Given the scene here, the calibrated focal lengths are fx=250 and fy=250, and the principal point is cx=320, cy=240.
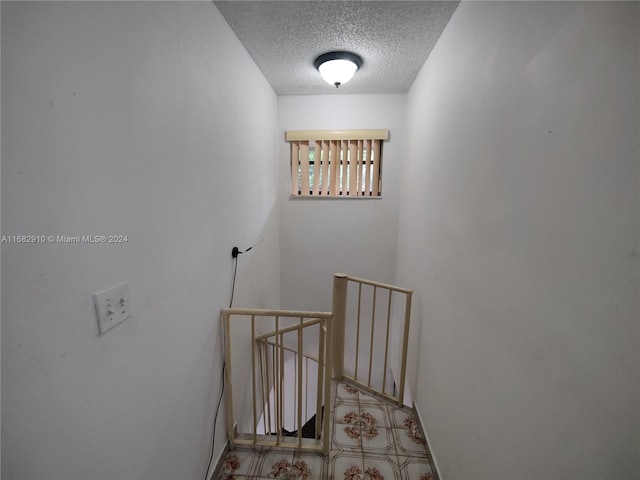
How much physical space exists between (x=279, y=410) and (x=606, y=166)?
6.36 ft

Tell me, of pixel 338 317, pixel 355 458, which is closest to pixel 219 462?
pixel 355 458

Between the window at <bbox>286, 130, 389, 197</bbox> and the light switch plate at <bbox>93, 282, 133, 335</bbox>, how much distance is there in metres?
2.13

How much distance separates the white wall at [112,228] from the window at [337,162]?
51.7 inches

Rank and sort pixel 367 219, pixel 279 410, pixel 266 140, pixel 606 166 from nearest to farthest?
pixel 606 166 < pixel 279 410 < pixel 266 140 < pixel 367 219

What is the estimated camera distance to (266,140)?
2.31 meters

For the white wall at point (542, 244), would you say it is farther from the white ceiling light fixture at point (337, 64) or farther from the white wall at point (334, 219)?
the white wall at point (334, 219)

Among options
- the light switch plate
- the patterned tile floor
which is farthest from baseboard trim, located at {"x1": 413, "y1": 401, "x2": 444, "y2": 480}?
the light switch plate

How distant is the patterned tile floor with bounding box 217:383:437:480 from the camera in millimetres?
1469

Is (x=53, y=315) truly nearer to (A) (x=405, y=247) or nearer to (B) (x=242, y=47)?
(B) (x=242, y=47)

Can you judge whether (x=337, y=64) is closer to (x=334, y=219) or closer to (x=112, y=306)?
(x=334, y=219)

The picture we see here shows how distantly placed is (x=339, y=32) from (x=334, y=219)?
1.63 metres

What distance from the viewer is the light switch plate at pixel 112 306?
705mm

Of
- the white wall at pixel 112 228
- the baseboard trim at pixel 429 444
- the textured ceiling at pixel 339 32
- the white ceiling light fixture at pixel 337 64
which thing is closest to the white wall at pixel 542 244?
the baseboard trim at pixel 429 444

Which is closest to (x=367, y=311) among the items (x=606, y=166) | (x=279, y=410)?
(x=279, y=410)
